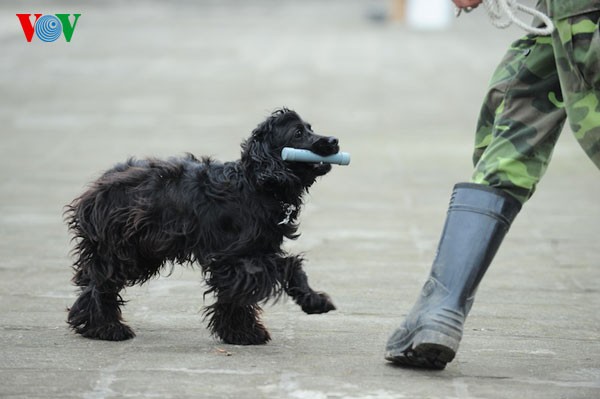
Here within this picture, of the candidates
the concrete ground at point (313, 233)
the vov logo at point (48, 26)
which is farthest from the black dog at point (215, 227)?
the vov logo at point (48, 26)

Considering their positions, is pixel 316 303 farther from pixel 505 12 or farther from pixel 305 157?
pixel 505 12

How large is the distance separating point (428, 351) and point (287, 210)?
35.0 inches

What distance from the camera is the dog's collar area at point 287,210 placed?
4.52 m

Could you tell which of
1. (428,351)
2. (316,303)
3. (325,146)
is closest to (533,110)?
(325,146)

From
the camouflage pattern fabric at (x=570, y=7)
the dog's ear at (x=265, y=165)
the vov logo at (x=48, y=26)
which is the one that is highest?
the vov logo at (x=48, y=26)

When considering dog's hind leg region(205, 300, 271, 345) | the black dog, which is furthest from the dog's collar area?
dog's hind leg region(205, 300, 271, 345)

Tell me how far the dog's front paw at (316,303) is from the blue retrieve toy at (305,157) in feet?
1.71

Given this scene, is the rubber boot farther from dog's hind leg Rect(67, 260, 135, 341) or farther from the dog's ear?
dog's hind leg Rect(67, 260, 135, 341)

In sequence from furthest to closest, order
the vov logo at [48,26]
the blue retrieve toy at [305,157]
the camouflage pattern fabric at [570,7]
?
the vov logo at [48,26] < the blue retrieve toy at [305,157] < the camouflage pattern fabric at [570,7]

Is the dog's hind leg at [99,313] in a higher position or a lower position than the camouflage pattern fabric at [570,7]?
lower

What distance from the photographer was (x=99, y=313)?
4.62 meters

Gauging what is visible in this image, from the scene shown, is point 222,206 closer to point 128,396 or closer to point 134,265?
point 134,265

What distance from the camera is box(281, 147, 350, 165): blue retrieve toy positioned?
4.37 meters

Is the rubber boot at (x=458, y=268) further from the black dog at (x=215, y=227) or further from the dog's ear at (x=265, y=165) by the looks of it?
the dog's ear at (x=265, y=165)
